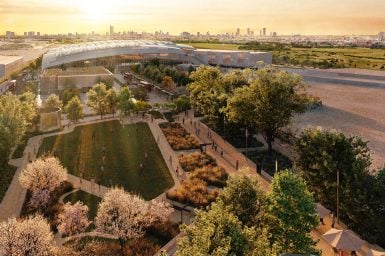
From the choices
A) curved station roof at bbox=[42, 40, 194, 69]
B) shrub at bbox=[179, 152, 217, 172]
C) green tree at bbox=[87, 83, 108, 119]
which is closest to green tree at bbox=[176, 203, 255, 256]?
shrub at bbox=[179, 152, 217, 172]

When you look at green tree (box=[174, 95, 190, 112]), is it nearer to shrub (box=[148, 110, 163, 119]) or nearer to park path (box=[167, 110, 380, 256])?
park path (box=[167, 110, 380, 256])

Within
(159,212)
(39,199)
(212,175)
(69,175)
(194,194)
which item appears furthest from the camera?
(69,175)

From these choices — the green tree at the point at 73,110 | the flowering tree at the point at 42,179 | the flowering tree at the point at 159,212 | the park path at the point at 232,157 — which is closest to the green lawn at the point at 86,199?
the flowering tree at the point at 42,179

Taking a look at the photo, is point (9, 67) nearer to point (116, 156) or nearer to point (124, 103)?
point (124, 103)

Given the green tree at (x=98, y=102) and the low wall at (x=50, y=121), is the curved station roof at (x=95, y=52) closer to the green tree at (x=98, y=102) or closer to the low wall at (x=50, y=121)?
the green tree at (x=98, y=102)

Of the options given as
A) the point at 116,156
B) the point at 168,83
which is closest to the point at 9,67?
the point at 168,83

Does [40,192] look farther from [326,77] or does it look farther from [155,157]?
[326,77]
